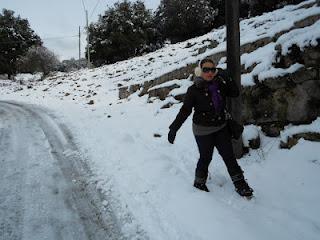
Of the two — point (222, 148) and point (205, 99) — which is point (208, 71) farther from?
point (222, 148)

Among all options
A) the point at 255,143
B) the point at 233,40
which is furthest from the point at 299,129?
the point at 233,40

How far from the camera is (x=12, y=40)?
37562mm

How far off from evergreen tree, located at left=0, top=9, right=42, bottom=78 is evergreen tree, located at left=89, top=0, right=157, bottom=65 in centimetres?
1199

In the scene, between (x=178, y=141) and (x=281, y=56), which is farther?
(x=178, y=141)

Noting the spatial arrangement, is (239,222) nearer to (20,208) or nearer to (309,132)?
(309,132)

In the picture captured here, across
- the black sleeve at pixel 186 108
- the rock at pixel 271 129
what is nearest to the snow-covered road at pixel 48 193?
the black sleeve at pixel 186 108

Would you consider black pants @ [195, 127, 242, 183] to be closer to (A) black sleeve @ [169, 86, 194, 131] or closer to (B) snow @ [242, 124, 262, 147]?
(A) black sleeve @ [169, 86, 194, 131]

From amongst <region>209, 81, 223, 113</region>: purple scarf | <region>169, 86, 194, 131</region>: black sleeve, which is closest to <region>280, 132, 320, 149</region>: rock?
<region>209, 81, 223, 113</region>: purple scarf

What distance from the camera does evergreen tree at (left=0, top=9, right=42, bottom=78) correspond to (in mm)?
36781

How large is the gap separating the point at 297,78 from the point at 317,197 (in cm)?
219

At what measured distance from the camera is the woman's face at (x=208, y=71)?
430cm

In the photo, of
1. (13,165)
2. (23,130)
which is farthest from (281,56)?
(23,130)

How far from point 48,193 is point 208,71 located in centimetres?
310

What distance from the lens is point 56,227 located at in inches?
164
